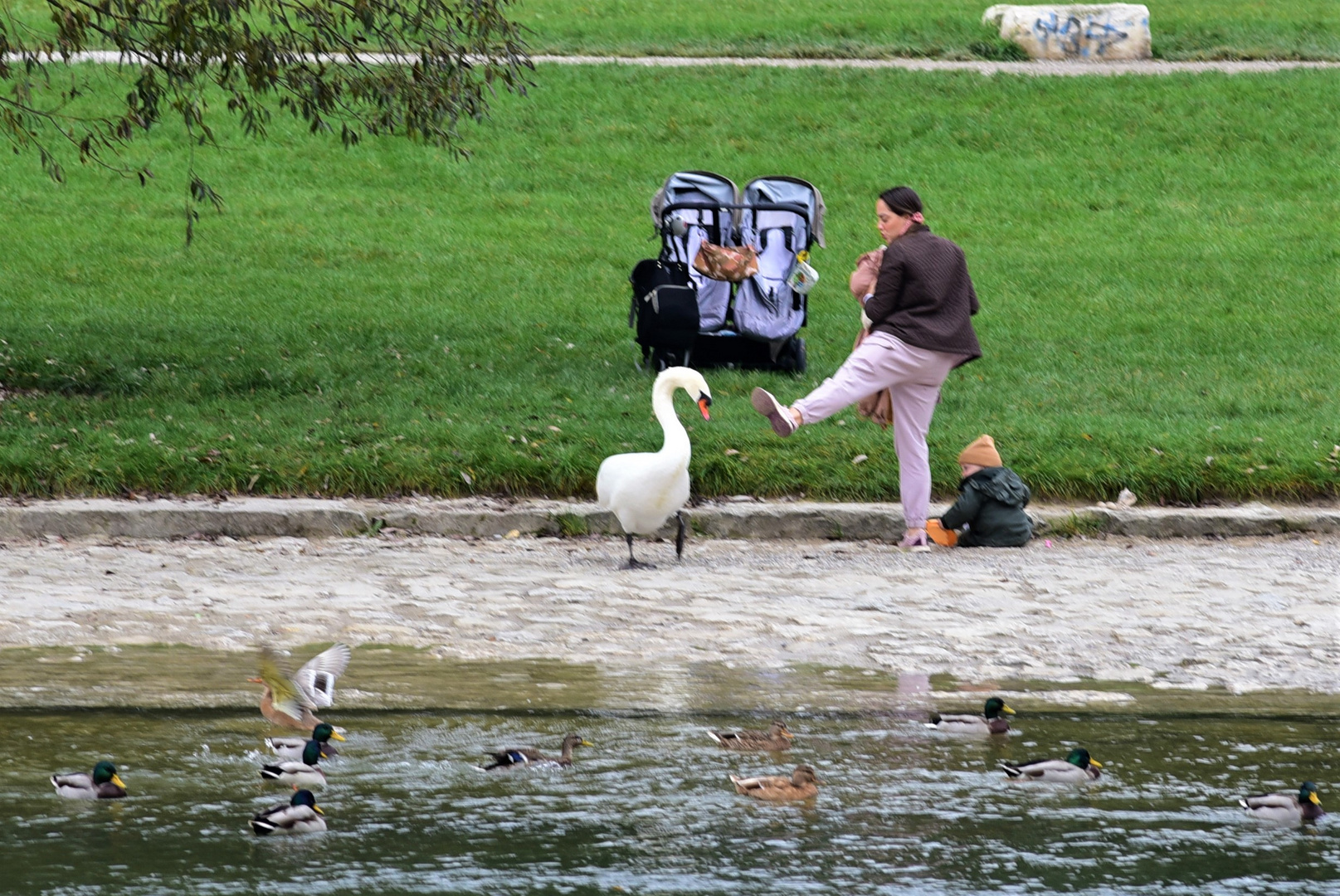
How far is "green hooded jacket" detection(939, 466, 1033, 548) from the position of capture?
959cm

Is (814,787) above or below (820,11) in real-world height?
below

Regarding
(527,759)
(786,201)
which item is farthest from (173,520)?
(786,201)

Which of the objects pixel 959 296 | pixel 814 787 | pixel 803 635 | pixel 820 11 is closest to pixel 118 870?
pixel 814 787

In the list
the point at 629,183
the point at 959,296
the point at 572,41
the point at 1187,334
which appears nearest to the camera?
the point at 959,296

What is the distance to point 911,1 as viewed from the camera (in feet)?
107

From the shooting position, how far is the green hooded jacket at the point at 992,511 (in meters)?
9.59

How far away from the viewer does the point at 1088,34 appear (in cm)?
2683

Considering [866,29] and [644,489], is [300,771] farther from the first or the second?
[866,29]

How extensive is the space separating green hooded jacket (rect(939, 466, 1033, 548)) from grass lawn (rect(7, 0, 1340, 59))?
59.5 ft

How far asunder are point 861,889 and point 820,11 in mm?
28200

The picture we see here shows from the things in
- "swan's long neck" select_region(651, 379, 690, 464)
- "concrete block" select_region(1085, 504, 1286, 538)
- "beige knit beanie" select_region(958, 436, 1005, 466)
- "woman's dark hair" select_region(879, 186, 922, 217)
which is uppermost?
"woman's dark hair" select_region(879, 186, 922, 217)

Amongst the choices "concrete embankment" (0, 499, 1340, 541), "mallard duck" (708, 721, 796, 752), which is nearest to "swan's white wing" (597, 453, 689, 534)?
"concrete embankment" (0, 499, 1340, 541)

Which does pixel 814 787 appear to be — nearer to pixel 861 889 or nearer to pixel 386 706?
pixel 861 889

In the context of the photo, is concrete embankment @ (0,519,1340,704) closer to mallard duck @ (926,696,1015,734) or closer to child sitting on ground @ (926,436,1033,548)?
child sitting on ground @ (926,436,1033,548)
